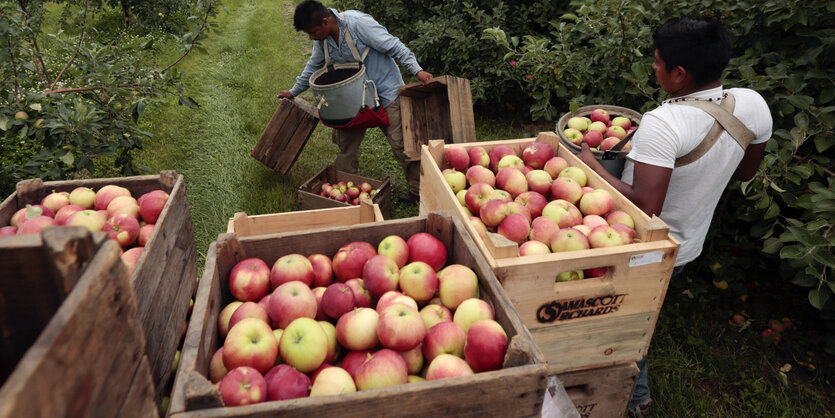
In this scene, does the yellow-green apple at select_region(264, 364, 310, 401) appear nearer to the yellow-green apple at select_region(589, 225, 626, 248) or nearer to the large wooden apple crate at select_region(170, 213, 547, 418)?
the large wooden apple crate at select_region(170, 213, 547, 418)

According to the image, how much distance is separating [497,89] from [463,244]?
4.85m

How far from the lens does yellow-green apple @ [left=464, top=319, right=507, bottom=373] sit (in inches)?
55.5

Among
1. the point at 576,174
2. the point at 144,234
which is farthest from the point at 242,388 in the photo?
the point at 576,174

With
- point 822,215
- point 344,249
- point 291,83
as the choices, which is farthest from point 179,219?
point 291,83

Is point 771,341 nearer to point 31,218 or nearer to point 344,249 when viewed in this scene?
point 344,249

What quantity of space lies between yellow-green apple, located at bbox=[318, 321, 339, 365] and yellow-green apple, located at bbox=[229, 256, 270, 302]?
0.92 ft

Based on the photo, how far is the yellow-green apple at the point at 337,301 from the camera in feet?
5.48

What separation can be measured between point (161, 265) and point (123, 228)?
0.96 ft

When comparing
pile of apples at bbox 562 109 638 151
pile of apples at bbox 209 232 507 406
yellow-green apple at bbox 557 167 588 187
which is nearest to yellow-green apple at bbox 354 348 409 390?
pile of apples at bbox 209 232 507 406

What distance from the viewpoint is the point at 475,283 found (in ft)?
5.70

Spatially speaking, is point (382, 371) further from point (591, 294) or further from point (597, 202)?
point (597, 202)

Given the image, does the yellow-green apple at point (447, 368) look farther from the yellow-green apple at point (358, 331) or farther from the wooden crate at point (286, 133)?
the wooden crate at point (286, 133)

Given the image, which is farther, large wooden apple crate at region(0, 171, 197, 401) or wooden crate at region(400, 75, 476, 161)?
wooden crate at region(400, 75, 476, 161)

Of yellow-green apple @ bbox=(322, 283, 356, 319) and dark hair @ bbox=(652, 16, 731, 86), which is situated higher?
dark hair @ bbox=(652, 16, 731, 86)
